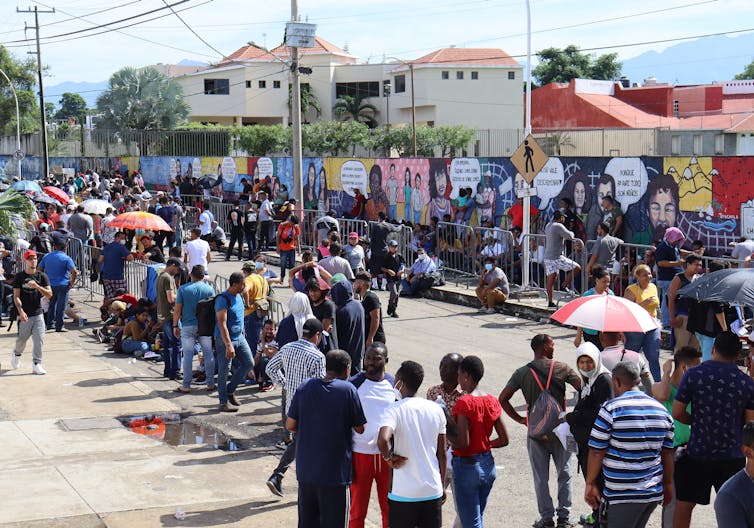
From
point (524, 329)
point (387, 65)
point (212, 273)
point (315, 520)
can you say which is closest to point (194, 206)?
point (212, 273)

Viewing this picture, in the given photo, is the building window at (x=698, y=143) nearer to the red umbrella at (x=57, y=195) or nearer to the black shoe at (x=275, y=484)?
the red umbrella at (x=57, y=195)

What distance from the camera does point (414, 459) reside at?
21.2ft

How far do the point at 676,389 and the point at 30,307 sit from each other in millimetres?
10076

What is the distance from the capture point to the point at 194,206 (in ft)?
110

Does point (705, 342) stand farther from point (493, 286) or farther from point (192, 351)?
point (493, 286)

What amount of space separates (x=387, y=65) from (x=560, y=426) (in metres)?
A: 75.9

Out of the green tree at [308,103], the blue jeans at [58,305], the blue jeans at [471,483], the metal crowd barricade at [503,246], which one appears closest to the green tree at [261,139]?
the green tree at [308,103]

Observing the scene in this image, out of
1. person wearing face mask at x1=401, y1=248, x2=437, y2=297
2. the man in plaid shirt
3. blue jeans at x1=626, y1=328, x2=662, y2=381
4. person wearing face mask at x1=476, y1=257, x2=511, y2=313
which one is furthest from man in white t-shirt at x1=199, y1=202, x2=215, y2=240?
the man in plaid shirt

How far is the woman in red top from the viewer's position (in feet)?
22.5

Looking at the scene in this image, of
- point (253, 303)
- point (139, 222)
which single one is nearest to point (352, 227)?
point (139, 222)

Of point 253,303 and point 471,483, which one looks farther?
point 253,303

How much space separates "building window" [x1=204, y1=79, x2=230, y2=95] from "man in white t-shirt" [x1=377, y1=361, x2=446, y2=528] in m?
80.8

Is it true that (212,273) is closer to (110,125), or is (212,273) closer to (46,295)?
(46,295)

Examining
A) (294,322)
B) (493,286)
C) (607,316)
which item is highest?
(607,316)
